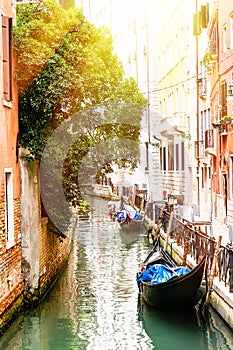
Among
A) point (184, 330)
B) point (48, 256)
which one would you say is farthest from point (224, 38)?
point (184, 330)

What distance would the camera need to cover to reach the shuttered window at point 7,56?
29.2 ft

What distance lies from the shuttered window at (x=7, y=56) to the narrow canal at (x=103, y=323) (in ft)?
9.74

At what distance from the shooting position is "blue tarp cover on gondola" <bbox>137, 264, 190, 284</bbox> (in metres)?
10.8

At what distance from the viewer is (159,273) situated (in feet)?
35.9

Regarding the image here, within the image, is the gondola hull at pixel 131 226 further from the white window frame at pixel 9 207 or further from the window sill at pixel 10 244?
the window sill at pixel 10 244

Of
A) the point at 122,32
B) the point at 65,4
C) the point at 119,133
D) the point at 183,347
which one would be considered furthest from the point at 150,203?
the point at 122,32

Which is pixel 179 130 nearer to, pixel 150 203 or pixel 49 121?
pixel 150 203

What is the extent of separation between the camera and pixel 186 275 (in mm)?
9812

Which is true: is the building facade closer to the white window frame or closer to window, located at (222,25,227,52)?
the white window frame

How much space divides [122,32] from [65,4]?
20122mm

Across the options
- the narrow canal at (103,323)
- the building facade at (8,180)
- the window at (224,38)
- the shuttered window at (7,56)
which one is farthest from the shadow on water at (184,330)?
the window at (224,38)

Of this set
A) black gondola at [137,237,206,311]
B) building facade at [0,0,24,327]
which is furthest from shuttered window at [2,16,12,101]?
black gondola at [137,237,206,311]

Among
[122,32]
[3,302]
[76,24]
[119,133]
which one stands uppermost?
[122,32]

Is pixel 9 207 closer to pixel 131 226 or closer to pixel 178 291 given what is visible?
pixel 178 291
